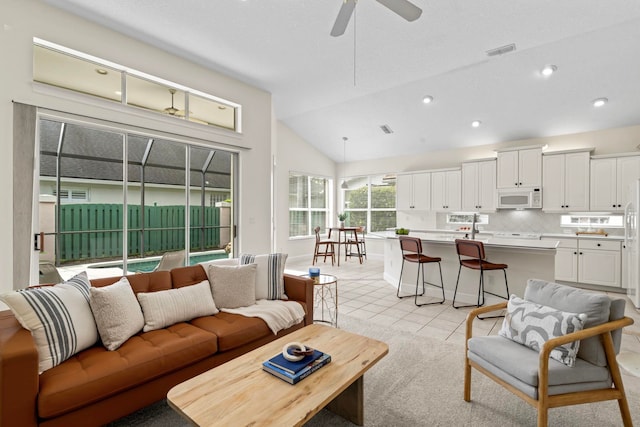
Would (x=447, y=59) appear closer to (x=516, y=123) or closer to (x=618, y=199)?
(x=516, y=123)

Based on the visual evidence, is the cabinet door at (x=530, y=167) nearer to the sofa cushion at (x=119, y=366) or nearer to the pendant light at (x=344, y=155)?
the pendant light at (x=344, y=155)

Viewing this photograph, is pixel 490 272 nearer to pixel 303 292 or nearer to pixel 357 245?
pixel 303 292

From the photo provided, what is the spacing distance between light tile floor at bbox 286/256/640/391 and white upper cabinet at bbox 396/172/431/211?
233 centimetres

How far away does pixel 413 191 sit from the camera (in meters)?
7.49

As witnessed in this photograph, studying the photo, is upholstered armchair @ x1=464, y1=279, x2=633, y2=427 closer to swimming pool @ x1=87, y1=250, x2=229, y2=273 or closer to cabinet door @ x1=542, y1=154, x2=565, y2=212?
swimming pool @ x1=87, y1=250, x2=229, y2=273

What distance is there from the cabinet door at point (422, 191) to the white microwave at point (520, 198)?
4.93 ft

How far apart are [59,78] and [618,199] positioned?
7722 mm

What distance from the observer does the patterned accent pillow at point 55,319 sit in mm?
1736

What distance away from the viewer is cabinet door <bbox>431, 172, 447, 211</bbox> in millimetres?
6953

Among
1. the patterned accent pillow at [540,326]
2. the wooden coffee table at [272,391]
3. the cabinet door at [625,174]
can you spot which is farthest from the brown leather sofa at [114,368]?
the cabinet door at [625,174]

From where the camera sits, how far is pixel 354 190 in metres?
9.04

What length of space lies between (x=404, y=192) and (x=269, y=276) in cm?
536

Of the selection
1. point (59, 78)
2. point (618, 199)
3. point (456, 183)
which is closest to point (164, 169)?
point (59, 78)

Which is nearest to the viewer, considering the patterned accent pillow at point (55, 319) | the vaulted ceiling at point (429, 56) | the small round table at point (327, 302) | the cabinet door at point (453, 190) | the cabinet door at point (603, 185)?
the patterned accent pillow at point (55, 319)
